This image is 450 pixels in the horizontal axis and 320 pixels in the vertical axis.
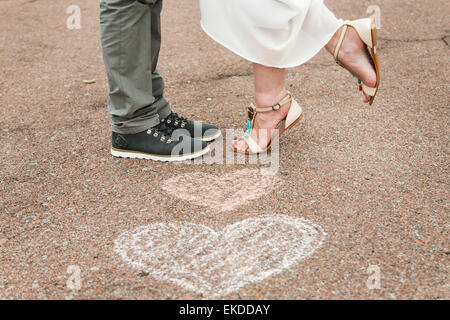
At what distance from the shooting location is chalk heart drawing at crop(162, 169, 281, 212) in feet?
7.12

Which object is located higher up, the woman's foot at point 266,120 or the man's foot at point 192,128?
the woman's foot at point 266,120

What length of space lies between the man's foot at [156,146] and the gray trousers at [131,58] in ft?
0.12

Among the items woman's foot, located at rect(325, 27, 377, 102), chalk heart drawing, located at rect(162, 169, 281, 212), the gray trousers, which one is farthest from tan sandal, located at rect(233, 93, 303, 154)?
the gray trousers

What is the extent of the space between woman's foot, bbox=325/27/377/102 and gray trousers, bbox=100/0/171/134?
0.86 meters

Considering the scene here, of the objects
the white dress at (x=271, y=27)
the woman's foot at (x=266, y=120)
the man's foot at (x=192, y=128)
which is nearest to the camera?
the white dress at (x=271, y=27)

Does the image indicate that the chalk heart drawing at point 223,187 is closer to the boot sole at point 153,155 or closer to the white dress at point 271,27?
the boot sole at point 153,155

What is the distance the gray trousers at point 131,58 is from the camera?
2.18 m

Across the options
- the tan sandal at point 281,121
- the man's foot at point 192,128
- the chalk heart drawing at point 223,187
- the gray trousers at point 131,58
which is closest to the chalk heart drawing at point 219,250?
the chalk heart drawing at point 223,187

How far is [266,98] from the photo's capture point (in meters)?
2.40

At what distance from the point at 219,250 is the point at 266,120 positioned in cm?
83

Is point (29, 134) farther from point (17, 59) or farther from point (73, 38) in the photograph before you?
point (73, 38)
